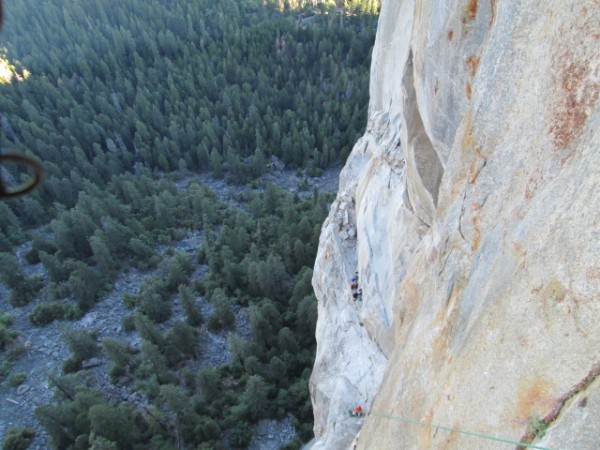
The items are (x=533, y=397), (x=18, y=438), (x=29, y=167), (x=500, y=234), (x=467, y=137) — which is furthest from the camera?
(x=18, y=438)

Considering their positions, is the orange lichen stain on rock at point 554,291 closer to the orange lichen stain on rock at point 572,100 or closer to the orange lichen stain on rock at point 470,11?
the orange lichen stain on rock at point 572,100

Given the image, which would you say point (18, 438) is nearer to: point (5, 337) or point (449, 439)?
point (5, 337)

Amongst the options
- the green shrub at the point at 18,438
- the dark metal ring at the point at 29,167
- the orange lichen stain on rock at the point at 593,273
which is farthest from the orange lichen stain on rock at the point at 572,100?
the green shrub at the point at 18,438

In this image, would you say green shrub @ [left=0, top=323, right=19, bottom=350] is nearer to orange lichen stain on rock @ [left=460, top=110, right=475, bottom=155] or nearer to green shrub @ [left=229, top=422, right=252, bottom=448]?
green shrub @ [left=229, top=422, right=252, bottom=448]

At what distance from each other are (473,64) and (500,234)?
4.66 metres

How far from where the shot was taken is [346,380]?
17078 mm

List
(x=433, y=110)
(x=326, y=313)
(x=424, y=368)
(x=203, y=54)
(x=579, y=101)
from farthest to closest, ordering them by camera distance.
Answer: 1. (x=203, y=54)
2. (x=326, y=313)
3. (x=433, y=110)
4. (x=424, y=368)
5. (x=579, y=101)

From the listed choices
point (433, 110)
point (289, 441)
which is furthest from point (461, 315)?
point (289, 441)

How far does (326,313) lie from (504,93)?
52.5 feet

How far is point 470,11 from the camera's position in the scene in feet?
30.1

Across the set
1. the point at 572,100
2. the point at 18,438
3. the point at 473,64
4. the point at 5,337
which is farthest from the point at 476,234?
the point at 5,337

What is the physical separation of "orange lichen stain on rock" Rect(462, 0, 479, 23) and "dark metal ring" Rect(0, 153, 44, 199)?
31.1ft

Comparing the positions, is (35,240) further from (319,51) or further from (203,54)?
(319,51)

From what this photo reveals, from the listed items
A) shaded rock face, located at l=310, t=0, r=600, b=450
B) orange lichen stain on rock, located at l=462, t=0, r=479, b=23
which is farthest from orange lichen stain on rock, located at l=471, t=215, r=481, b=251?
orange lichen stain on rock, located at l=462, t=0, r=479, b=23
